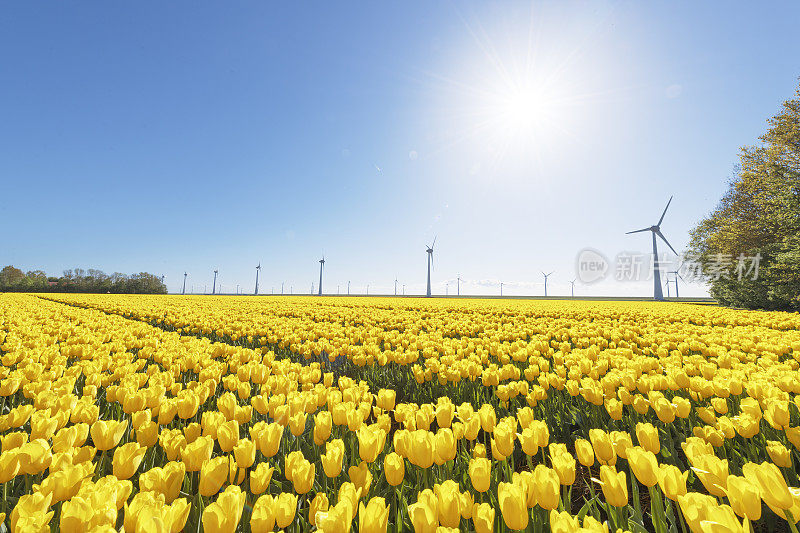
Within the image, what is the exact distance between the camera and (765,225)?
26.2 m

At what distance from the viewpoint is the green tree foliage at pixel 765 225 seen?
70.8 feet

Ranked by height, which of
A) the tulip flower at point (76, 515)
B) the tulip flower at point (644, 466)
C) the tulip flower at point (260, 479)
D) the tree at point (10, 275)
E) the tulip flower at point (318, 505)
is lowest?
the tulip flower at point (318, 505)

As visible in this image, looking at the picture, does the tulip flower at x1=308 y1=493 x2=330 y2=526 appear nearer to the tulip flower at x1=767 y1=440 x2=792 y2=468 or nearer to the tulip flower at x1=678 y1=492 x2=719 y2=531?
the tulip flower at x1=678 y1=492 x2=719 y2=531

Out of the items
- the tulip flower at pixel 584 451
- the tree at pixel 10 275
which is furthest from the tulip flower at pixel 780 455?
the tree at pixel 10 275

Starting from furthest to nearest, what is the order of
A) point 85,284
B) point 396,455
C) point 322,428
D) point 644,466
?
point 85,284 < point 322,428 < point 396,455 < point 644,466

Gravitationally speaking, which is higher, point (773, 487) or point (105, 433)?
point (773, 487)

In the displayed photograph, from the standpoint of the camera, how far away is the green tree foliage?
2159 cm

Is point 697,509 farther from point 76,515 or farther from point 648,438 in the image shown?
point 76,515

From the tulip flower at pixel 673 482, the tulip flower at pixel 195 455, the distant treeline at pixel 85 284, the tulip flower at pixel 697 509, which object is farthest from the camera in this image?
the distant treeline at pixel 85 284

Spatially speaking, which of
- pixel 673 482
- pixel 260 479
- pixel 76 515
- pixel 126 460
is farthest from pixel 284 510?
pixel 673 482

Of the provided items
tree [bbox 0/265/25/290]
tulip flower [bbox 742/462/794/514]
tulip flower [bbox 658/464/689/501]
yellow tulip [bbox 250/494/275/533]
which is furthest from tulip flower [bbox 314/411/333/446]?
tree [bbox 0/265/25/290]

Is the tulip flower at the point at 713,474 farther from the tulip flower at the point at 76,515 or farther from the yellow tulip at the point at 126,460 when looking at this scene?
the yellow tulip at the point at 126,460

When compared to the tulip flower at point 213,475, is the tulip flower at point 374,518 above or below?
above

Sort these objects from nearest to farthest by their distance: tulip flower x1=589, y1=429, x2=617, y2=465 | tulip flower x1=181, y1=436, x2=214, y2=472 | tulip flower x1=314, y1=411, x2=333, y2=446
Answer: tulip flower x1=181, y1=436, x2=214, y2=472
tulip flower x1=589, y1=429, x2=617, y2=465
tulip flower x1=314, y1=411, x2=333, y2=446
